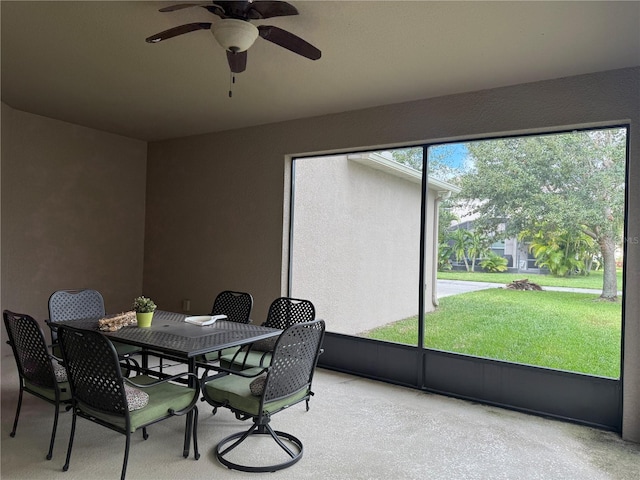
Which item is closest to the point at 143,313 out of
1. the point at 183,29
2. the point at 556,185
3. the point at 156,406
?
the point at 156,406

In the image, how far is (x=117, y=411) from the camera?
229 centimetres

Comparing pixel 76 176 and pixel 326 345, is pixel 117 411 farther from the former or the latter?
pixel 76 176

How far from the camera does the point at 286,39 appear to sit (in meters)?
2.42

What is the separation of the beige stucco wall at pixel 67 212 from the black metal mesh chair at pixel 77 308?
1573 mm

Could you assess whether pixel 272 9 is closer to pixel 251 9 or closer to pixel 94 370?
pixel 251 9

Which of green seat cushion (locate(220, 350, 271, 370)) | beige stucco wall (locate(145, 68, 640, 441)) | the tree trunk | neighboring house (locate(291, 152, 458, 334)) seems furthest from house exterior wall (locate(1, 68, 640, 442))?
green seat cushion (locate(220, 350, 271, 370))

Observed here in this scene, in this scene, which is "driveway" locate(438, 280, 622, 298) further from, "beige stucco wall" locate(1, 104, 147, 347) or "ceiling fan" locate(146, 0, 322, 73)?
"beige stucco wall" locate(1, 104, 147, 347)

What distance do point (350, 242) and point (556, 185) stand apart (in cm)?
256

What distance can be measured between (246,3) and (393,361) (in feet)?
10.7

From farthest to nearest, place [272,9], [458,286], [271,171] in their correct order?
[271,171]
[458,286]
[272,9]

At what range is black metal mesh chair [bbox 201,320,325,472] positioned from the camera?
250cm

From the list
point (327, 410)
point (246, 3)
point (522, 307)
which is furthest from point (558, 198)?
point (246, 3)

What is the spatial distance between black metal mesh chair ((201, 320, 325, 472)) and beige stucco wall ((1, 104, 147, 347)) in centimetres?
339

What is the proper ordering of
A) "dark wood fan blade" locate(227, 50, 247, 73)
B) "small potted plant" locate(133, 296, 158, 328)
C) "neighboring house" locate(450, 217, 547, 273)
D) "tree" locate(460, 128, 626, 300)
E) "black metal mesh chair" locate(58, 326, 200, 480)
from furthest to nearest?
"neighboring house" locate(450, 217, 547, 273) < "tree" locate(460, 128, 626, 300) < "small potted plant" locate(133, 296, 158, 328) < "dark wood fan blade" locate(227, 50, 247, 73) < "black metal mesh chair" locate(58, 326, 200, 480)
